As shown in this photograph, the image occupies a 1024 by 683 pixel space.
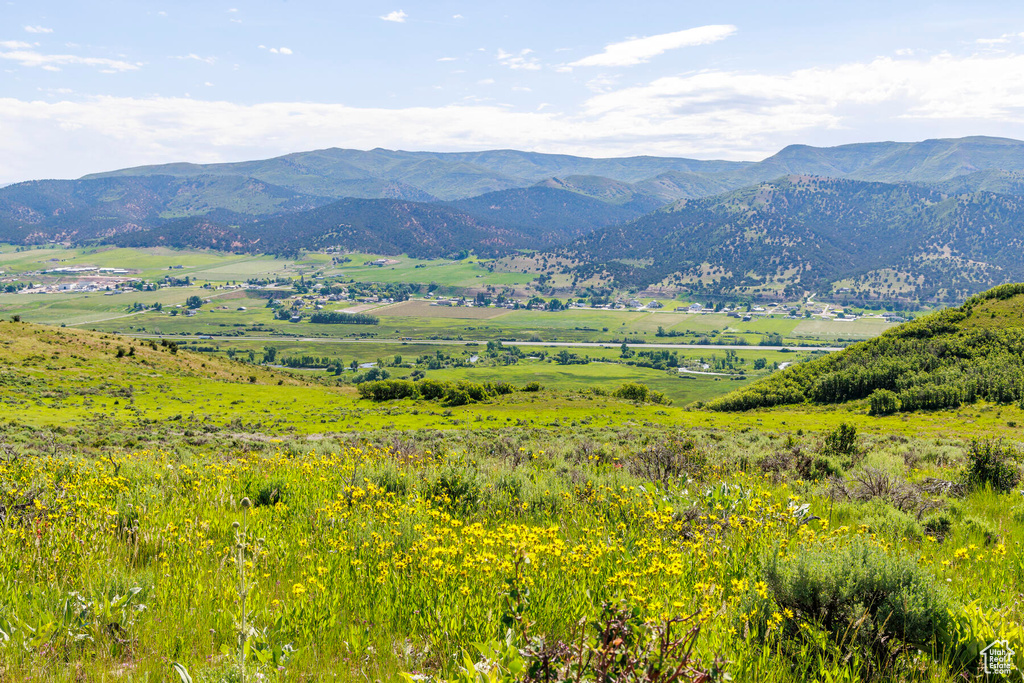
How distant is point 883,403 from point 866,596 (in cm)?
4984

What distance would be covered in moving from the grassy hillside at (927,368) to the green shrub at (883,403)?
7 centimetres

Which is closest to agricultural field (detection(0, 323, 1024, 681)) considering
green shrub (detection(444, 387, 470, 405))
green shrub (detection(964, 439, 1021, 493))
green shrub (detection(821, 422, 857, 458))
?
green shrub (detection(964, 439, 1021, 493))

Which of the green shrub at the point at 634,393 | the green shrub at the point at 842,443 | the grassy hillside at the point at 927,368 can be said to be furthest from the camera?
the green shrub at the point at 634,393

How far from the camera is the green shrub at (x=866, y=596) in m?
3.84

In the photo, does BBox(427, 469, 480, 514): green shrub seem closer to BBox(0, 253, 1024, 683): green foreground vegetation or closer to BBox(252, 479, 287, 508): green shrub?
BBox(0, 253, 1024, 683): green foreground vegetation

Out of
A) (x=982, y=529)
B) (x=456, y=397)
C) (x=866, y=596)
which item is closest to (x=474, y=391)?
(x=456, y=397)

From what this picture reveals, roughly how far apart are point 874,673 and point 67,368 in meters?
59.0

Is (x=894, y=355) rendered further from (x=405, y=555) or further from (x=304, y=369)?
(x=304, y=369)

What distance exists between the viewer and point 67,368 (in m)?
48.2

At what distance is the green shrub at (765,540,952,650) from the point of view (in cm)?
384

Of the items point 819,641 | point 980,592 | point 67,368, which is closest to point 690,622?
point 819,641

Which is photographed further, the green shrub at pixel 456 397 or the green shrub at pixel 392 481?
the green shrub at pixel 456 397

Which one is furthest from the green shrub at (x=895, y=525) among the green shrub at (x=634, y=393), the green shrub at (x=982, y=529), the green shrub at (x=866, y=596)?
the green shrub at (x=634, y=393)

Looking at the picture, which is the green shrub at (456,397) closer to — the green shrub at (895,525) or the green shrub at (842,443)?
the green shrub at (842,443)
